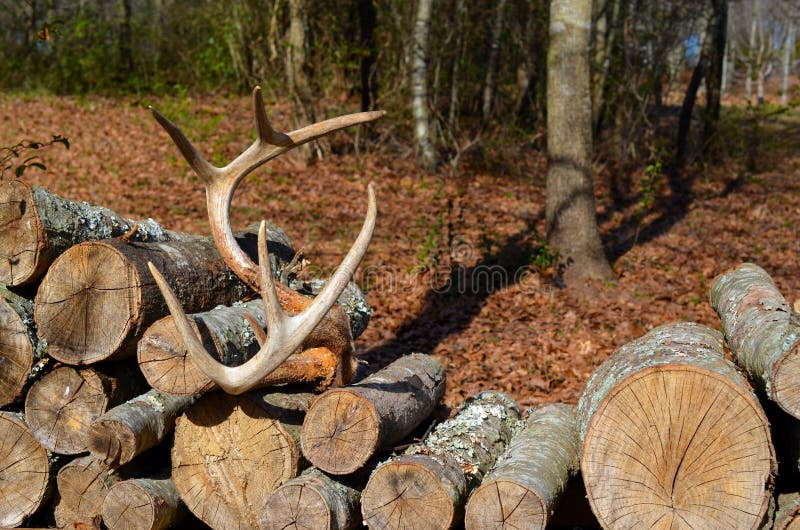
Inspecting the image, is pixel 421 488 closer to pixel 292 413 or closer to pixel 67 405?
pixel 292 413

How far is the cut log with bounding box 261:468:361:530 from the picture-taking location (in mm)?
4000

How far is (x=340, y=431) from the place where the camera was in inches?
162

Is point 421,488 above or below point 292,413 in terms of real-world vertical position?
below

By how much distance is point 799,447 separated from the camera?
3.79 metres

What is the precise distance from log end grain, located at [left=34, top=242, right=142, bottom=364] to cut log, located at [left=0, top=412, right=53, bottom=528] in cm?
66

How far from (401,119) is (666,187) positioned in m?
5.26

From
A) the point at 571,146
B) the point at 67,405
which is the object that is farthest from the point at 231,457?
the point at 571,146

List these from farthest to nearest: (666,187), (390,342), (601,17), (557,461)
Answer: (601,17)
(666,187)
(390,342)
(557,461)

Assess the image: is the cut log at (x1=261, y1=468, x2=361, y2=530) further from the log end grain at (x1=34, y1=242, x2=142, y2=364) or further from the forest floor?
the forest floor

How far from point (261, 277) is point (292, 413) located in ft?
3.24

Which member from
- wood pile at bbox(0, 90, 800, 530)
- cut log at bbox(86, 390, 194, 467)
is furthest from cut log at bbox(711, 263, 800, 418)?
cut log at bbox(86, 390, 194, 467)

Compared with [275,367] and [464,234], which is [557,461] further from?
[464,234]

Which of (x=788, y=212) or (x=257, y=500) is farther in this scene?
(x=788, y=212)

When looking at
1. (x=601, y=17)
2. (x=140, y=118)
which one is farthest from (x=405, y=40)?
(x=140, y=118)
